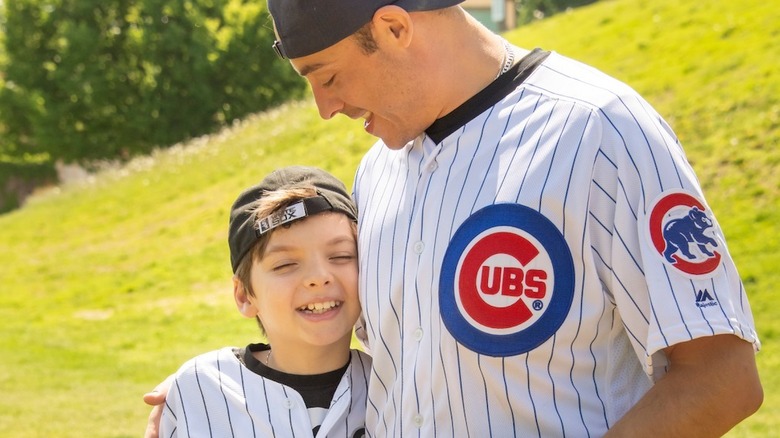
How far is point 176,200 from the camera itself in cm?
2223

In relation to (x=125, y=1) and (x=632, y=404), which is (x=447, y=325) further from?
(x=125, y=1)

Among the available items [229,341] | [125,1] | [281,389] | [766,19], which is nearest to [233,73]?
[125,1]

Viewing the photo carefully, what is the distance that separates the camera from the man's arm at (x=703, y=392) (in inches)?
83.6

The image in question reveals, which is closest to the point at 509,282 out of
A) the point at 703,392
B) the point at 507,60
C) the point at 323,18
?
the point at 703,392

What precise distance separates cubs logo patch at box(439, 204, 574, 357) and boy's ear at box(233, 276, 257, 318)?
0.96 m

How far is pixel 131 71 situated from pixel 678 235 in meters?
36.5

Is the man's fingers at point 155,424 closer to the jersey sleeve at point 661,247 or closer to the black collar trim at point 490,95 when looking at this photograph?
the black collar trim at point 490,95

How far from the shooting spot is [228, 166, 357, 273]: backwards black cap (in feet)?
9.79

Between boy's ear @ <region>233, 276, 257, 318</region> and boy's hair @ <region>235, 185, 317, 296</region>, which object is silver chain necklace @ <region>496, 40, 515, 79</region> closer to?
boy's hair @ <region>235, 185, 317, 296</region>

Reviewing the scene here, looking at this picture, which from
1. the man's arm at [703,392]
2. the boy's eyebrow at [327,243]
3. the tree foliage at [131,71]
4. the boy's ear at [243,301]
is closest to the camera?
the man's arm at [703,392]

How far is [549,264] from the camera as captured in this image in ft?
7.41

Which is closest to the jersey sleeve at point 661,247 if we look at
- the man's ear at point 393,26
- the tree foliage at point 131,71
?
the man's ear at point 393,26

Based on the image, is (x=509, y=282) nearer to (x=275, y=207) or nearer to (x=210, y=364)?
(x=275, y=207)

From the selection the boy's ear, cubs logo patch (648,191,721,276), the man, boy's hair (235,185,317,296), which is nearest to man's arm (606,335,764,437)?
the man
